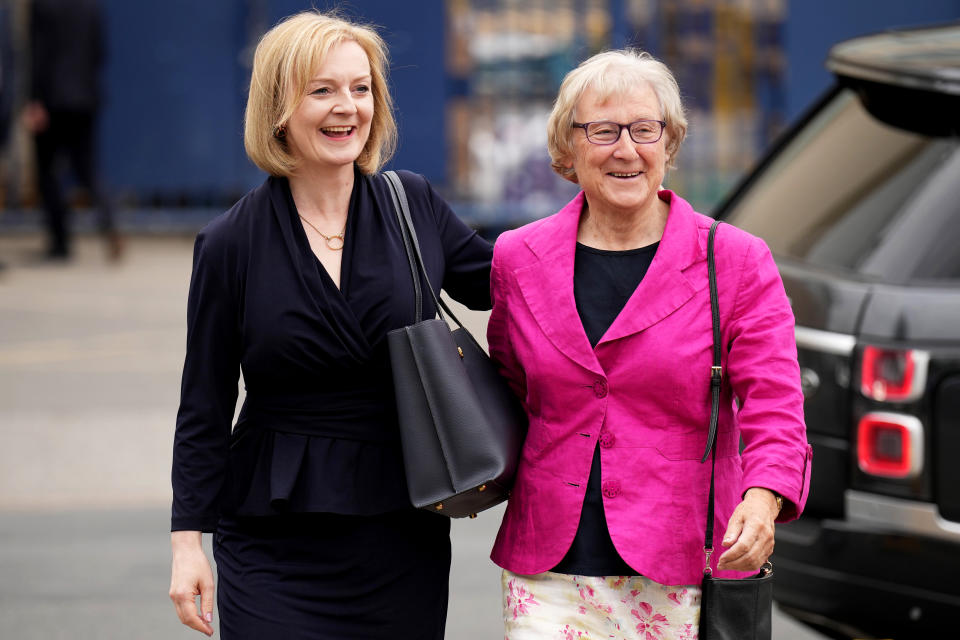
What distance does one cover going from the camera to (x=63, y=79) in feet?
40.9

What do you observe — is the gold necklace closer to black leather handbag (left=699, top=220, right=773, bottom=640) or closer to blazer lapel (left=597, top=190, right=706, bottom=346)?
blazer lapel (left=597, top=190, right=706, bottom=346)

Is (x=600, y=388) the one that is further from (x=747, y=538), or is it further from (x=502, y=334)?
(x=747, y=538)

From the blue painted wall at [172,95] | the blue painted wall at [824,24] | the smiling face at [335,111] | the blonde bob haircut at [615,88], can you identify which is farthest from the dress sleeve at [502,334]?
the blue painted wall at [824,24]

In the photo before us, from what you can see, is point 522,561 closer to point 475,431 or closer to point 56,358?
point 475,431

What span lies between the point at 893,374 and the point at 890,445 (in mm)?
189

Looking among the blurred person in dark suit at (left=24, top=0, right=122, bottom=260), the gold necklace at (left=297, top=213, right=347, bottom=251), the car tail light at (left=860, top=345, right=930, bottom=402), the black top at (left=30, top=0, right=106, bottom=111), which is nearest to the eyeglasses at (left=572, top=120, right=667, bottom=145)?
the gold necklace at (left=297, top=213, right=347, bottom=251)

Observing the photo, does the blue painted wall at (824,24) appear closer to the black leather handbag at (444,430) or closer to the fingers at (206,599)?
the black leather handbag at (444,430)

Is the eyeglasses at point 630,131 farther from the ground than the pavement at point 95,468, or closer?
farther from the ground

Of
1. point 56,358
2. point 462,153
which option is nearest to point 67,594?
point 56,358

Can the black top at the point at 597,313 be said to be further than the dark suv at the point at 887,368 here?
No

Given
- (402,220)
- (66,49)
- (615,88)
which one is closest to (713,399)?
(615,88)

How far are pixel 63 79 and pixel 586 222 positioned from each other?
10153 millimetres

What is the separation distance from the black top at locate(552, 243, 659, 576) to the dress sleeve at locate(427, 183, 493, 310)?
0.33 meters

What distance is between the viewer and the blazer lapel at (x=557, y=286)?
2947mm
